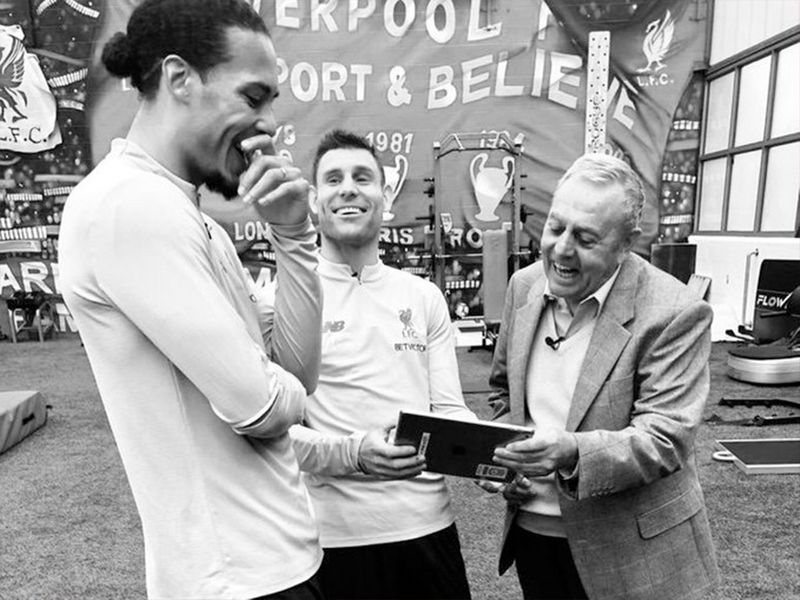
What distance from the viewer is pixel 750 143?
21.1 feet

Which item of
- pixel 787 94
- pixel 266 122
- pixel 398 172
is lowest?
pixel 266 122

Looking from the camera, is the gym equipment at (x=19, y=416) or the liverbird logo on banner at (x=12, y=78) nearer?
the gym equipment at (x=19, y=416)

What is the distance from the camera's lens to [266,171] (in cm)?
76

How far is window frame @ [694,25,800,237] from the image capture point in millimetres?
A: 5848

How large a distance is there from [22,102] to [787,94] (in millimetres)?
8614

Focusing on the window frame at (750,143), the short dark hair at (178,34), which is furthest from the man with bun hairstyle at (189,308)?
the window frame at (750,143)

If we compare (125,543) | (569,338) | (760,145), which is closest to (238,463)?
(569,338)

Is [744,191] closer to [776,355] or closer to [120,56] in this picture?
[776,355]

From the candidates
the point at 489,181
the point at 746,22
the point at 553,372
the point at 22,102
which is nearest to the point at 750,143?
the point at 746,22

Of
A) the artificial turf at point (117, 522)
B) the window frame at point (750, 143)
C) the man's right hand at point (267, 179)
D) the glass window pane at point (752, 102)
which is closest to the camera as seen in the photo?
the man's right hand at point (267, 179)

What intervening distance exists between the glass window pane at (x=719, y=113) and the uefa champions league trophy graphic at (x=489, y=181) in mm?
2467

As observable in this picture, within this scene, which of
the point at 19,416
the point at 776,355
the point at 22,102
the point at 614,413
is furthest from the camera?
the point at 22,102

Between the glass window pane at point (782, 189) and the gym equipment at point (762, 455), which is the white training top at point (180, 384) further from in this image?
the glass window pane at point (782, 189)

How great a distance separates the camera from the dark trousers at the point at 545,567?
1.29 meters
